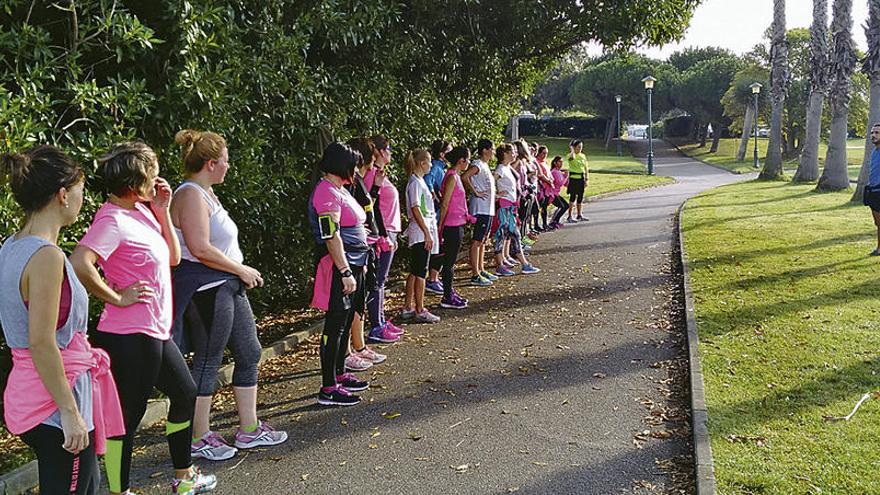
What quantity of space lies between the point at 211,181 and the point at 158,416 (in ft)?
7.19

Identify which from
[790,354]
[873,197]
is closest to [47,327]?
[790,354]

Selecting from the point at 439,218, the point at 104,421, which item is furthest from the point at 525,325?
the point at 104,421

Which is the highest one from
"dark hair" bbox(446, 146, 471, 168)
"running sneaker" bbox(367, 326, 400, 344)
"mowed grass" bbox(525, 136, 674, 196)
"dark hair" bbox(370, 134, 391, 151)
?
"dark hair" bbox(370, 134, 391, 151)

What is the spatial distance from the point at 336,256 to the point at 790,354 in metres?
4.23

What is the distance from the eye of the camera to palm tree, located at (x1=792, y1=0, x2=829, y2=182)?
27156mm

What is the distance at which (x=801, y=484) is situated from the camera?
4406 mm

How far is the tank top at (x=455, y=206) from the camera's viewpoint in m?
9.49

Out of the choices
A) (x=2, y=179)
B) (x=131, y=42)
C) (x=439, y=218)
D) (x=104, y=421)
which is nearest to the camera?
(x=2, y=179)

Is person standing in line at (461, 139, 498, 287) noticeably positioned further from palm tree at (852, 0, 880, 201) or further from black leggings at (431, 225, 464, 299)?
palm tree at (852, 0, 880, 201)

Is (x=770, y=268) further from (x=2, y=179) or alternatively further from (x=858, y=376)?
(x=2, y=179)

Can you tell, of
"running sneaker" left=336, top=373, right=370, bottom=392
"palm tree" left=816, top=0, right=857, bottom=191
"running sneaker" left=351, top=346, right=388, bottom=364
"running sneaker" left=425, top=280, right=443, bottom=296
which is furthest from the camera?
"palm tree" left=816, top=0, right=857, bottom=191

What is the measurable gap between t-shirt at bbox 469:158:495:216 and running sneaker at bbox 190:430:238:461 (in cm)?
594

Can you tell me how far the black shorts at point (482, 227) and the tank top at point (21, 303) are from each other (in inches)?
304

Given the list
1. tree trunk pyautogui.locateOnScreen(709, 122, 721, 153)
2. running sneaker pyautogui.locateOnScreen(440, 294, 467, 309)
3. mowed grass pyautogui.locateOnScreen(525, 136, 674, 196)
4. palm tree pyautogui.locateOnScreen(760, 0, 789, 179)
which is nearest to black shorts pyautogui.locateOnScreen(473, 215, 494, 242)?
running sneaker pyautogui.locateOnScreen(440, 294, 467, 309)
